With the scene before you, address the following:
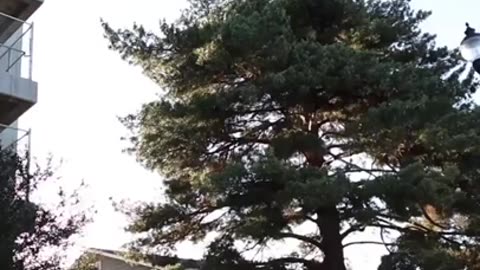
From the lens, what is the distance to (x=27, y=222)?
35.9ft

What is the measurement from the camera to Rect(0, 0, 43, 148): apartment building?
46.2 ft

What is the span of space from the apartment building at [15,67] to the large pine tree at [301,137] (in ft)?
6.28

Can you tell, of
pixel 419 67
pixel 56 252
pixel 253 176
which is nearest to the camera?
pixel 56 252

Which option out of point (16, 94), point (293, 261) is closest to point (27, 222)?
point (16, 94)

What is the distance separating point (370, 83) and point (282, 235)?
10.3ft

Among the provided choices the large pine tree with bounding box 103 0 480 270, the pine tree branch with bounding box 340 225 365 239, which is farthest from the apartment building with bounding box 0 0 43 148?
the pine tree branch with bounding box 340 225 365 239

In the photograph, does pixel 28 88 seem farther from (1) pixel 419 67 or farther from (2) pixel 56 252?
(1) pixel 419 67

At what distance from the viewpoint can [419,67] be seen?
16.0 metres

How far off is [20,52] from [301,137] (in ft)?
16.9

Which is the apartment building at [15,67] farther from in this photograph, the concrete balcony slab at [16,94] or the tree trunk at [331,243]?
the tree trunk at [331,243]

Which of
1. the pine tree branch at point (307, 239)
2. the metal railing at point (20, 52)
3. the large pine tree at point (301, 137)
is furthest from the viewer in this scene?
the pine tree branch at point (307, 239)

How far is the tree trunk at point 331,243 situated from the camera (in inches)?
569

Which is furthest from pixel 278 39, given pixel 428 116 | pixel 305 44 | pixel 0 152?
pixel 0 152

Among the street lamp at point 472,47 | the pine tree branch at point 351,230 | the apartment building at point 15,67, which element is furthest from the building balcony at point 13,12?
the street lamp at point 472,47
